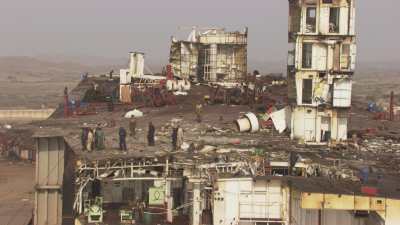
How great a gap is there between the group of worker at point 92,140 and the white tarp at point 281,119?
10.8m

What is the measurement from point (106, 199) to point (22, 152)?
23622 mm

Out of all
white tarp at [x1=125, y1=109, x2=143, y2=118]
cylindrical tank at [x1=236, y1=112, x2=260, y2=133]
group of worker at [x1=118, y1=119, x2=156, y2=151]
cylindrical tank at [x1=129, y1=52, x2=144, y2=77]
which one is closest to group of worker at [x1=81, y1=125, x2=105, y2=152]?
group of worker at [x1=118, y1=119, x2=156, y2=151]

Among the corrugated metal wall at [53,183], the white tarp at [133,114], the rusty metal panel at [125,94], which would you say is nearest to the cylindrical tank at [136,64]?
the rusty metal panel at [125,94]

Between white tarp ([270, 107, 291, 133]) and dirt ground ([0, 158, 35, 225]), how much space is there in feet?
43.7

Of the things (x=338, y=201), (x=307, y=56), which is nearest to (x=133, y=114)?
(x=307, y=56)

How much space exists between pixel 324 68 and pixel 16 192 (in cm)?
1801

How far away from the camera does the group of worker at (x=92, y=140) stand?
32438 millimetres

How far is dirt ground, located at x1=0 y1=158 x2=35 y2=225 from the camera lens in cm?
3269

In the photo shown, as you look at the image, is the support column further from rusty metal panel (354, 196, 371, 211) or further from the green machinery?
rusty metal panel (354, 196, 371, 211)

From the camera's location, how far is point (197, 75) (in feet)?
218

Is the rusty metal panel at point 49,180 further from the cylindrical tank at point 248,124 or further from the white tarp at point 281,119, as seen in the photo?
the white tarp at point 281,119

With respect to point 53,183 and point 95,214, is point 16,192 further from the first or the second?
point 95,214

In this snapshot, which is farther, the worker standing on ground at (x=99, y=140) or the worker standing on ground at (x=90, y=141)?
the worker standing on ground at (x=99, y=140)

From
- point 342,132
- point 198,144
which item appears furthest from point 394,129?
point 198,144
